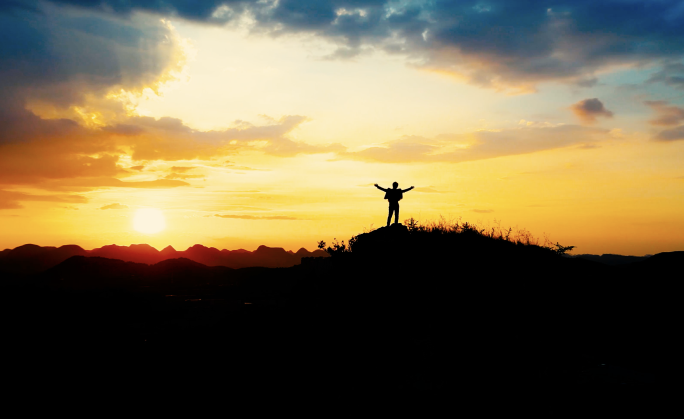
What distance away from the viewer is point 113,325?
51.0 meters

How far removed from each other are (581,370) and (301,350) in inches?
467

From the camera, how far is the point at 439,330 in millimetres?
15258

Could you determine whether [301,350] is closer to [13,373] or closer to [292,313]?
[292,313]

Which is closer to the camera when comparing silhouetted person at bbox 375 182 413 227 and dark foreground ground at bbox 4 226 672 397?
dark foreground ground at bbox 4 226 672 397

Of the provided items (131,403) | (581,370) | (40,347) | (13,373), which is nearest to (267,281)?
(40,347)

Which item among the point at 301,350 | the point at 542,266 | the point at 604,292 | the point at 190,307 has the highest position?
the point at 542,266

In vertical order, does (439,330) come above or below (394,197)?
below

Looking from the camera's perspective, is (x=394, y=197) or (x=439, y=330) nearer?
(x=439, y=330)

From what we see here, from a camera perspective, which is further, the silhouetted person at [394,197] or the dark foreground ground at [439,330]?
the silhouetted person at [394,197]

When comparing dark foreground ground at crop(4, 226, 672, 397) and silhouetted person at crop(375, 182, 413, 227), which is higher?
silhouetted person at crop(375, 182, 413, 227)

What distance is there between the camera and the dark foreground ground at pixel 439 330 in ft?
43.8

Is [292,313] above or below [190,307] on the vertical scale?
above

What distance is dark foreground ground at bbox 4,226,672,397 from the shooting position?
13.4 m

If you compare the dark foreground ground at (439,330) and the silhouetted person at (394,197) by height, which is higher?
the silhouetted person at (394,197)
